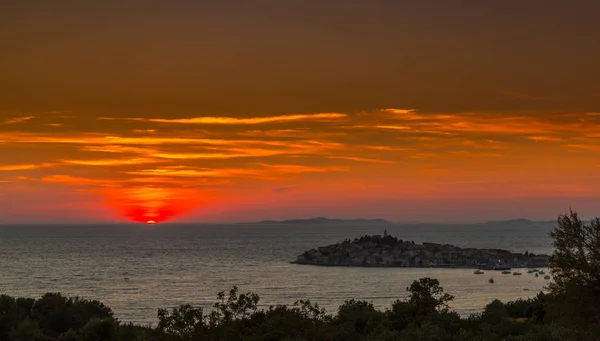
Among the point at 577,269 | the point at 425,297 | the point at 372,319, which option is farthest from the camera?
the point at 425,297

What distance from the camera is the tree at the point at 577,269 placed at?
32.9 meters


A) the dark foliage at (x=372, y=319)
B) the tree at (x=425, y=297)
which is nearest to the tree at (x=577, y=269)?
the dark foliage at (x=372, y=319)

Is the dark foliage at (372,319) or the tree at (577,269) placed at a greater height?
the tree at (577,269)

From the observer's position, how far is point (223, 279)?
6294 inches

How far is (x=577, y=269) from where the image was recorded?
109ft

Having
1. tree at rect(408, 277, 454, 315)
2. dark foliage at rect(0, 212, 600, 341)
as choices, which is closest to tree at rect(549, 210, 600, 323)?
dark foliage at rect(0, 212, 600, 341)

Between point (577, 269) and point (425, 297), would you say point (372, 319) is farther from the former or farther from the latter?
point (577, 269)

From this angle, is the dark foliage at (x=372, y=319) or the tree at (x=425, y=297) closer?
the dark foliage at (x=372, y=319)

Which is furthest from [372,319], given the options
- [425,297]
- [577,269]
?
[577,269]

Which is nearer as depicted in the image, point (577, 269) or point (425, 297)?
point (577, 269)

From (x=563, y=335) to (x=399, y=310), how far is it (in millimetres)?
17048

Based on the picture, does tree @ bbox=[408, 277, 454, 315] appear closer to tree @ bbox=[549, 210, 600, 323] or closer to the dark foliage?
the dark foliage

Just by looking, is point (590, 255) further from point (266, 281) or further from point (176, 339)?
point (266, 281)

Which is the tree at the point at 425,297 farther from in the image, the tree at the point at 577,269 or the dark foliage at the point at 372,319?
the tree at the point at 577,269
